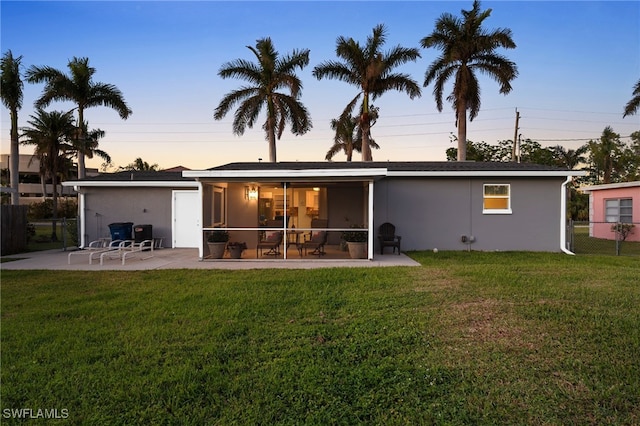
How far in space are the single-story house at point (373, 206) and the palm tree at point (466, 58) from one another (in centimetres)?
849

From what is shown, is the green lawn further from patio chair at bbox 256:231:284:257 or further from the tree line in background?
the tree line in background

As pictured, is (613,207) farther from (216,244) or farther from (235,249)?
(216,244)

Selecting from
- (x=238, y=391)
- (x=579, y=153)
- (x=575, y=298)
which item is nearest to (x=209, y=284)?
(x=238, y=391)

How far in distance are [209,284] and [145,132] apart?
1926 centimetres

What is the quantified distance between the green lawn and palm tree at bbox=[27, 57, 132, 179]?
628 inches

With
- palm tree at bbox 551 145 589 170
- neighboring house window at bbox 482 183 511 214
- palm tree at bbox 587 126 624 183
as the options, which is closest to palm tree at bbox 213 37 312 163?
neighboring house window at bbox 482 183 511 214

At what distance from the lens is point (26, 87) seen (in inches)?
769

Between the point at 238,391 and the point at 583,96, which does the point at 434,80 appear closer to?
the point at 583,96

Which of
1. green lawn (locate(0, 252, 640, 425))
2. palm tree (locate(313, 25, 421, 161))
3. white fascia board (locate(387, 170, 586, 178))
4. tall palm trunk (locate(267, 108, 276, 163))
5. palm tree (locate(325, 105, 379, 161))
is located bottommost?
green lawn (locate(0, 252, 640, 425))

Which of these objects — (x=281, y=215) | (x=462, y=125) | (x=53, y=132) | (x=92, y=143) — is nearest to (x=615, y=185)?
(x=462, y=125)

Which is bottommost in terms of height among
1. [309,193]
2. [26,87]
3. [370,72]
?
[309,193]

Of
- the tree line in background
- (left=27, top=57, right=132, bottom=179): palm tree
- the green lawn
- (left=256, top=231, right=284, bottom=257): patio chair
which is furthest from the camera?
the tree line in background

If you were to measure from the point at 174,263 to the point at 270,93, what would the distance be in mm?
13837

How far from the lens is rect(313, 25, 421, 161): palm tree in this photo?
21.3m
